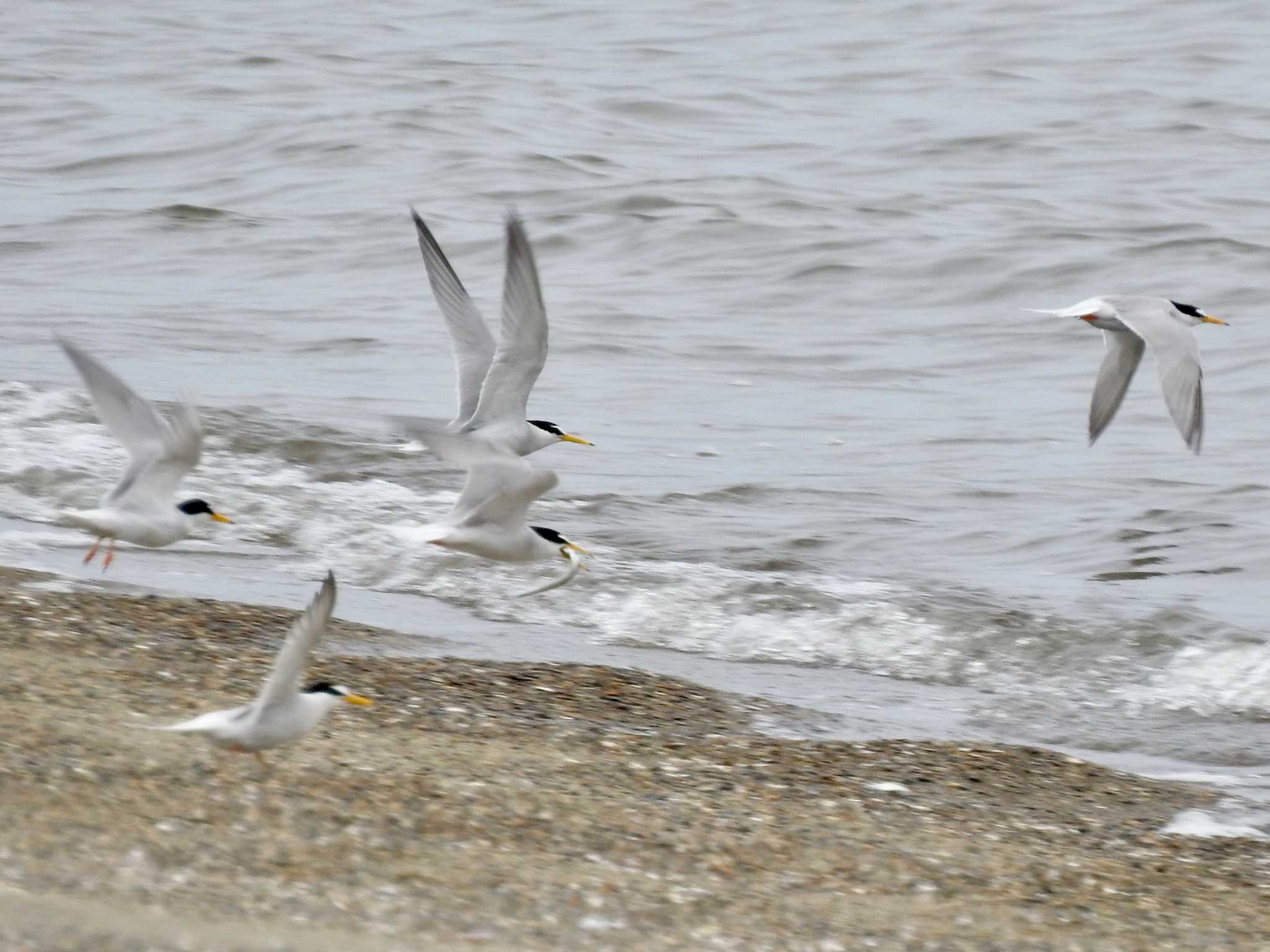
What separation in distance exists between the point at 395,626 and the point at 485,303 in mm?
8790

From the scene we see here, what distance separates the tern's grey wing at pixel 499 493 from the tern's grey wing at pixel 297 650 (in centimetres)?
185

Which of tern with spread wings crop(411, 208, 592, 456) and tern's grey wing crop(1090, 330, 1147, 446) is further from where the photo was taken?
tern's grey wing crop(1090, 330, 1147, 446)

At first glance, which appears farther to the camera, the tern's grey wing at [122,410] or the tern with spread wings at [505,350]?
the tern with spread wings at [505,350]

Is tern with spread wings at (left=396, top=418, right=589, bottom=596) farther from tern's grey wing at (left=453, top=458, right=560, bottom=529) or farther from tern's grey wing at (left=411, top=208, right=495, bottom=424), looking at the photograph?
tern's grey wing at (left=411, top=208, right=495, bottom=424)

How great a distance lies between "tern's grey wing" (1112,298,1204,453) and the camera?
10070mm

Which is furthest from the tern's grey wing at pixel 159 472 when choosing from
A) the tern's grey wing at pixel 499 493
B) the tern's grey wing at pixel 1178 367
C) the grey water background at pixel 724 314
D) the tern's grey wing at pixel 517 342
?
the tern's grey wing at pixel 1178 367

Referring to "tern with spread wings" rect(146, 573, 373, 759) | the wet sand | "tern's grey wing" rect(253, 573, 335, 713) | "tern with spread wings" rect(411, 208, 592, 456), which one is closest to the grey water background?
"tern with spread wings" rect(411, 208, 592, 456)

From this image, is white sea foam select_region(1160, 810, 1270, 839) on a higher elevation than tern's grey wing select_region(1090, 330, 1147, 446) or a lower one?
lower

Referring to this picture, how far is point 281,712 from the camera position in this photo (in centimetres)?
533

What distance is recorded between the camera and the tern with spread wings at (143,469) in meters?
7.25

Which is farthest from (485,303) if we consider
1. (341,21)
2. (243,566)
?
(341,21)

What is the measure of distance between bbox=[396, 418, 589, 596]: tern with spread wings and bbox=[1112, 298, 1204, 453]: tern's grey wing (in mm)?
4033

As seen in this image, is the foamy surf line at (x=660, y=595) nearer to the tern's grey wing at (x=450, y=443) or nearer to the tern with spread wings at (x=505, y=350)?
the tern's grey wing at (x=450, y=443)

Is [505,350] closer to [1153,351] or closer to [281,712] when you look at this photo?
[1153,351]
